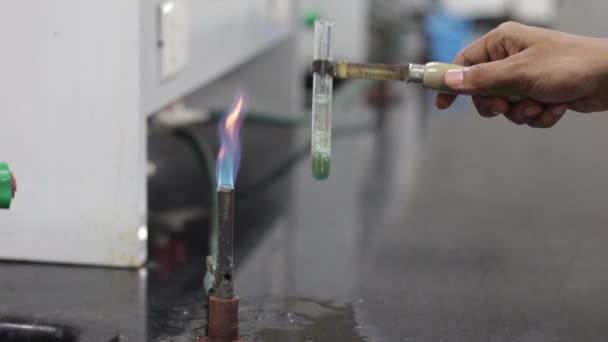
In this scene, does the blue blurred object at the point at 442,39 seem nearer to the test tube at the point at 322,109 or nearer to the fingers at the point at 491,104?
the fingers at the point at 491,104

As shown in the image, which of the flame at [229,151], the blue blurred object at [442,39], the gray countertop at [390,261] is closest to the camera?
the flame at [229,151]

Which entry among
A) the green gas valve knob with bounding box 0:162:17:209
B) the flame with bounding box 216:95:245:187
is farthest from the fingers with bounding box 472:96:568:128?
the green gas valve knob with bounding box 0:162:17:209

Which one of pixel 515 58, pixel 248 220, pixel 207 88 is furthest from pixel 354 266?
pixel 207 88

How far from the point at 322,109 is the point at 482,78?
152 millimetres

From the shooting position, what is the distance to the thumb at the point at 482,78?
779 mm

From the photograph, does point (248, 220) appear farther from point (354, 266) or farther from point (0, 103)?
point (0, 103)

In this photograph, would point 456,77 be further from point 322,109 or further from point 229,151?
point 229,151

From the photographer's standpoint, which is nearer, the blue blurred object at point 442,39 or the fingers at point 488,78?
the fingers at point 488,78

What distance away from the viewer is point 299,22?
221 centimetres

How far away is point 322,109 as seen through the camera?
0.78m

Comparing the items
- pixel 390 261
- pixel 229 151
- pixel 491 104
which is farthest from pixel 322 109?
Answer: pixel 390 261

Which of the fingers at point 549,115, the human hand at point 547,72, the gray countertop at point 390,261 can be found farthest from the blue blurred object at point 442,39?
the human hand at point 547,72

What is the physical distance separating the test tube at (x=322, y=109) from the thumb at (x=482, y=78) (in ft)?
0.38

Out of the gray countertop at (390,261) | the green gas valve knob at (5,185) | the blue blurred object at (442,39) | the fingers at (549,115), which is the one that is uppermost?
the blue blurred object at (442,39)
